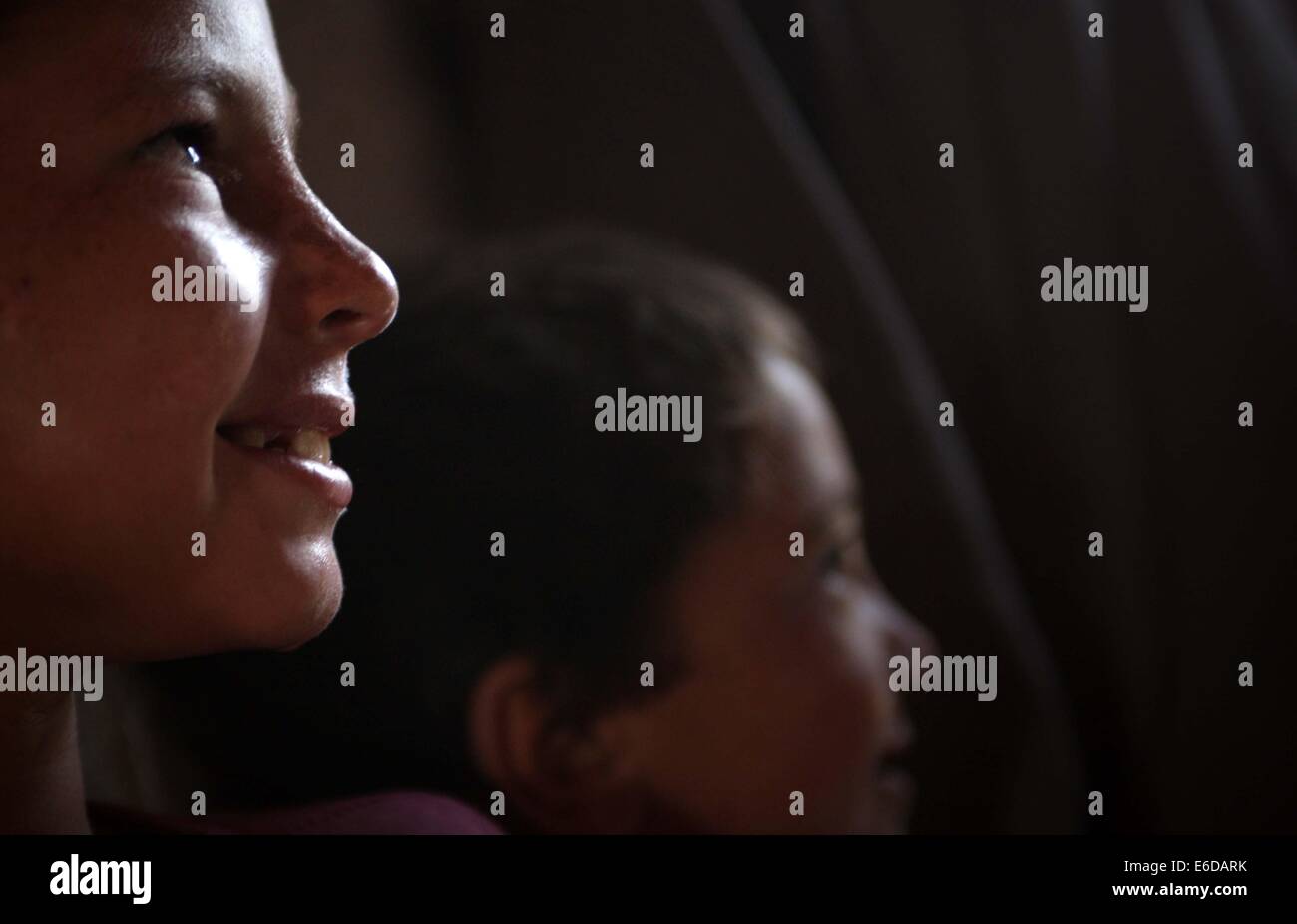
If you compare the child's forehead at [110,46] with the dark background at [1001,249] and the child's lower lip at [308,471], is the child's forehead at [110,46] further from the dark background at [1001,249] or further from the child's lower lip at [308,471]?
the dark background at [1001,249]

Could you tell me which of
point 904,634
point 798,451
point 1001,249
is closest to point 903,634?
point 904,634

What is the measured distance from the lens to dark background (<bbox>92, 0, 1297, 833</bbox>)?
2.46ft

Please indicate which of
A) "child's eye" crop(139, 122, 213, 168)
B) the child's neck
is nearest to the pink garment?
the child's neck

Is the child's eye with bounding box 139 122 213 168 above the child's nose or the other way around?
above

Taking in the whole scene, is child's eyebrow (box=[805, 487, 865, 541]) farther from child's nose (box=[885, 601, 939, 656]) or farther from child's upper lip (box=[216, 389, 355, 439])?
child's upper lip (box=[216, 389, 355, 439])

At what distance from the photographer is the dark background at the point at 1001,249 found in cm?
75

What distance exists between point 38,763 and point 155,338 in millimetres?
186

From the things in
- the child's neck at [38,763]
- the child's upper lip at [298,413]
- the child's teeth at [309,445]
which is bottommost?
the child's neck at [38,763]

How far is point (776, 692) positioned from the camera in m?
0.70

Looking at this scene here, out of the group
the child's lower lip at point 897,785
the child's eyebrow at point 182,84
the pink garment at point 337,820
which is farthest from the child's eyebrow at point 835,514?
the child's eyebrow at point 182,84

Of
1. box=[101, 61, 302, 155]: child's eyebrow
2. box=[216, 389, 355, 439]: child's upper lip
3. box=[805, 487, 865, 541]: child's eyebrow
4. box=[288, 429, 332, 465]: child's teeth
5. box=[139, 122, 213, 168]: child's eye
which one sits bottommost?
box=[805, 487, 865, 541]: child's eyebrow

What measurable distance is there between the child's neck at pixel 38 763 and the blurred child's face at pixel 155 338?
0.14ft

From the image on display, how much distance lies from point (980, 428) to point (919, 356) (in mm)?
60

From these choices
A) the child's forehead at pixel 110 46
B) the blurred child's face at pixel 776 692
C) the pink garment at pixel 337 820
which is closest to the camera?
the child's forehead at pixel 110 46
